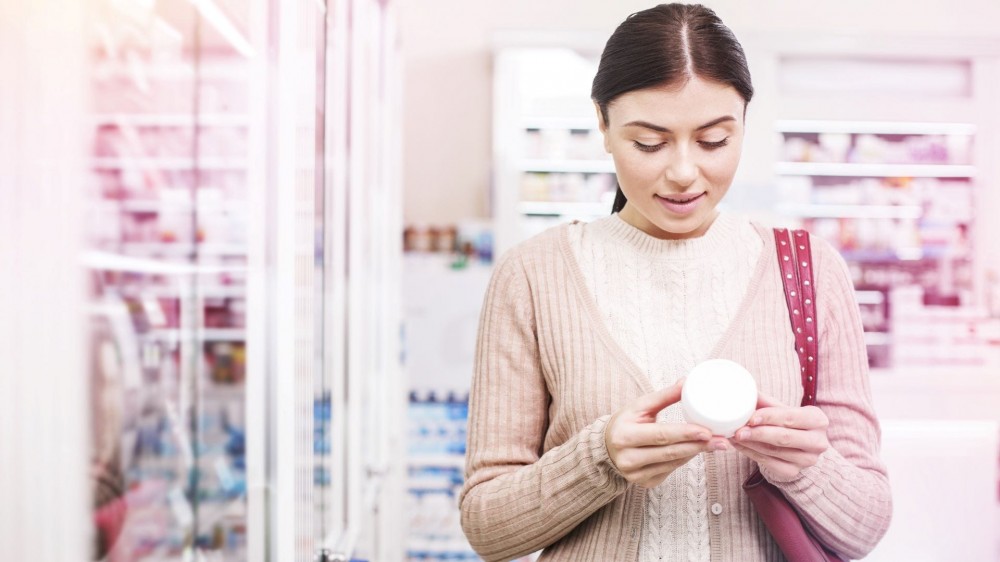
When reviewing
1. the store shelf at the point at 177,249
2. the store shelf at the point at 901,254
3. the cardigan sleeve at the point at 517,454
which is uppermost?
the store shelf at the point at 177,249

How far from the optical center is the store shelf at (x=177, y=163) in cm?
147

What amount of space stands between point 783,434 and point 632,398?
216mm

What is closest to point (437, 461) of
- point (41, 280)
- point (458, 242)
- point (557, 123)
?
point (458, 242)

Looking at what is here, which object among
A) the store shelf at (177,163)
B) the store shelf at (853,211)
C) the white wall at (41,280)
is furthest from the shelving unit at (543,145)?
the white wall at (41,280)

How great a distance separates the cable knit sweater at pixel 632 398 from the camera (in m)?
1.05

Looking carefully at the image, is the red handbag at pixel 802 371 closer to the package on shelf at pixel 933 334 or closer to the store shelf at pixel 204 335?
the store shelf at pixel 204 335

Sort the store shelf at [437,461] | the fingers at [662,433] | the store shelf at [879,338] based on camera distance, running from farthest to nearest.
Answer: the store shelf at [879,338] → the store shelf at [437,461] → the fingers at [662,433]

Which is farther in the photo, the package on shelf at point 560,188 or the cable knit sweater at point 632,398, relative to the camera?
the package on shelf at point 560,188

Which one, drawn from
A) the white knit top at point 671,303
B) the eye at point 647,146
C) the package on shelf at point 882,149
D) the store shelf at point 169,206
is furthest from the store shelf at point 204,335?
the package on shelf at point 882,149

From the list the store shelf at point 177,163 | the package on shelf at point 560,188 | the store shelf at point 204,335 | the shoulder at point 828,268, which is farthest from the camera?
the package on shelf at point 560,188

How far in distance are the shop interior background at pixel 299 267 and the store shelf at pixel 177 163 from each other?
1 centimetres

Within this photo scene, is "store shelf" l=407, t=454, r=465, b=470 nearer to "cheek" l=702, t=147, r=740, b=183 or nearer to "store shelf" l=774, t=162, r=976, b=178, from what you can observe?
"store shelf" l=774, t=162, r=976, b=178

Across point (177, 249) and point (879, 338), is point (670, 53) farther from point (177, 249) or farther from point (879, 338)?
point (879, 338)

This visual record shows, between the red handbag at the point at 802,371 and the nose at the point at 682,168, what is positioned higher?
the nose at the point at 682,168
